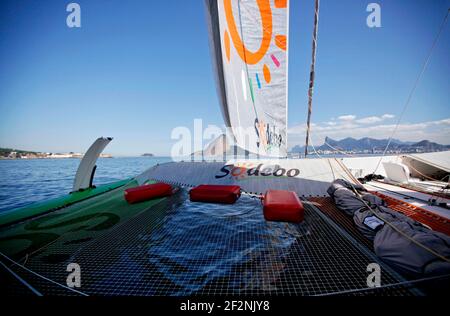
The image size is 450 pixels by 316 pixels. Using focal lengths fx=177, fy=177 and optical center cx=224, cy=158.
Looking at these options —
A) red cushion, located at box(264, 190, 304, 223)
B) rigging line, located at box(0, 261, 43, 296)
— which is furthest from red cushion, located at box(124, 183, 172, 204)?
red cushion, located at box(264, 190, 304, 223)

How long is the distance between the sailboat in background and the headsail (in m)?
0.03

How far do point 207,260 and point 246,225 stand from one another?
1651 mm

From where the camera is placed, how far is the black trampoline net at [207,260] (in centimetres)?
240

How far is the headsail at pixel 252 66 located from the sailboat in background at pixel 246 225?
3cm

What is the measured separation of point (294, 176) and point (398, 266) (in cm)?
523

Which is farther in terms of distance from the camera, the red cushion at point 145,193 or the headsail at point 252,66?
the red cushion at point 145,193

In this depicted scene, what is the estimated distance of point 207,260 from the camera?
3.06 metres

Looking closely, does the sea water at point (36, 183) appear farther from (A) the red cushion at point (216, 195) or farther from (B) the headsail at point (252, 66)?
(B) the headsail at point (252, 66)

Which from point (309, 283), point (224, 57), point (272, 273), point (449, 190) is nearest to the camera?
point (309, 283)

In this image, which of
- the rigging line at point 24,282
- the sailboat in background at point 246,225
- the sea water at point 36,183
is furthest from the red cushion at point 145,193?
the sea water at point 36,183

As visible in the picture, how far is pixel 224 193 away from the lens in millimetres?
5977

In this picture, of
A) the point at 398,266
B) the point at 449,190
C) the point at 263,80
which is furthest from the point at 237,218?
the point at 449,190

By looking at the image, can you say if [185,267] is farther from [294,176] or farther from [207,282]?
[294,176]

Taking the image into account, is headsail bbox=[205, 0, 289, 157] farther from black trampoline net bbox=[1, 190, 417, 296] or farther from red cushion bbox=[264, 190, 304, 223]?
black trampoline net bbox=[1, 190, 417, 296]
